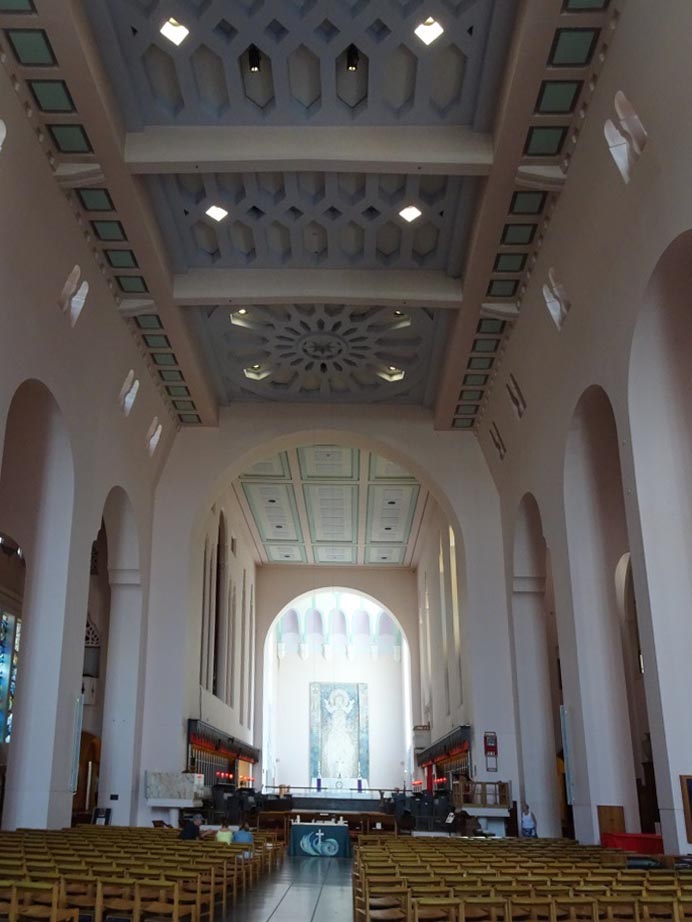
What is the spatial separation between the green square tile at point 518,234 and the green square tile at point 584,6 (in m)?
3.53

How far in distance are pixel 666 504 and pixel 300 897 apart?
225 inches

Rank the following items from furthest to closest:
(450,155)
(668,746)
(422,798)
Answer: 1. (422,798)
2. (450,155)
3. (668,746)

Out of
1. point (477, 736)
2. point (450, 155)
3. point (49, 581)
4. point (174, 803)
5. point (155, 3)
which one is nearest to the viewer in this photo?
point (155, 3)

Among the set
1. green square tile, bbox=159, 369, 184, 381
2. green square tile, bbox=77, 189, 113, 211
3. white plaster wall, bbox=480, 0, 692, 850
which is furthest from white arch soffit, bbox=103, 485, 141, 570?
white plaster wall, bbox=480, 0, 692, 850

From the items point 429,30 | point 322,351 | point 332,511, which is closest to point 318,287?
point 322,351

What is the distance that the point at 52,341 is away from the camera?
37.8 ft

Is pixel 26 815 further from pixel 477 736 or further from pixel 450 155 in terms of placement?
pixel 450 155

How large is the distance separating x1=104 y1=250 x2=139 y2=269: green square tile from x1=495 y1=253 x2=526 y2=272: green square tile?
5.33 meters

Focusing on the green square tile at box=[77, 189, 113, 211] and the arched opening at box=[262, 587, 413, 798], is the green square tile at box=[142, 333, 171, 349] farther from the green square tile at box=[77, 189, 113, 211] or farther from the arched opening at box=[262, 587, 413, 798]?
the arched opening at box=[262, 587, 413, 798]

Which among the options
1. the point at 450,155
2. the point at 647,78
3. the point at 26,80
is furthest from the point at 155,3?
the point at 647,78

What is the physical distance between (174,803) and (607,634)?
27.9 feet

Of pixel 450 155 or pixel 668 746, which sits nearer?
pixel 668 746

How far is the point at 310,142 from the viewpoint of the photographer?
437 inches

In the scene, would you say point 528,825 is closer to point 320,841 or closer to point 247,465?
point 320,841
